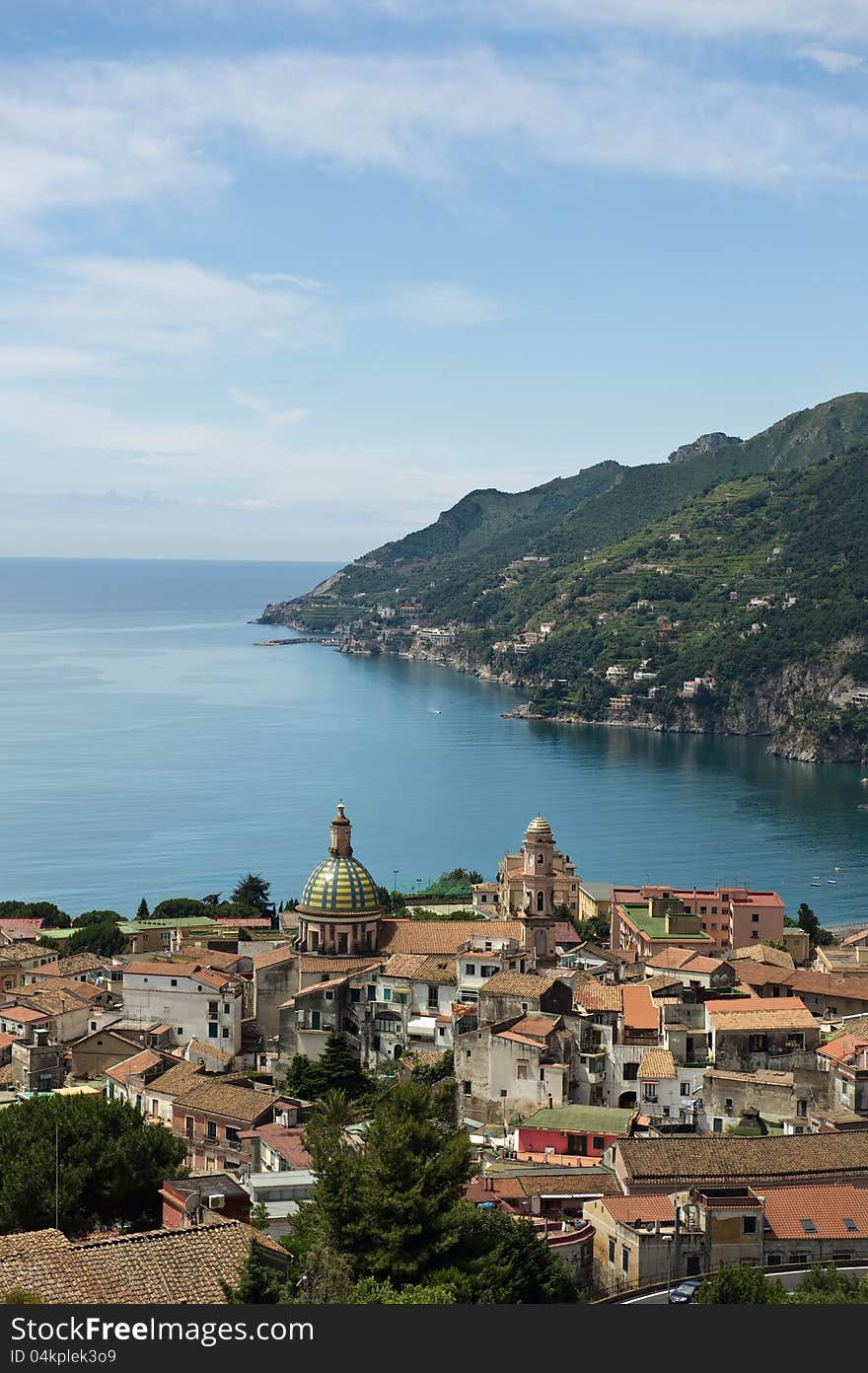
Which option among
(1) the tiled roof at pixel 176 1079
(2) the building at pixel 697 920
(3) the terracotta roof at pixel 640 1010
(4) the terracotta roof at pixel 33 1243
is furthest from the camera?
(2) the building at pixel 697 920

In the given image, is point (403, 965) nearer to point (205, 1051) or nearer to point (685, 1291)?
point (205, 1051)

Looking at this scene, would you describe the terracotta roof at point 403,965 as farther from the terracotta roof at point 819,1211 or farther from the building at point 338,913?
the terracotta roof at point 819,1211

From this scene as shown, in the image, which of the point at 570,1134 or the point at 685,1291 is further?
the point at 570,1134

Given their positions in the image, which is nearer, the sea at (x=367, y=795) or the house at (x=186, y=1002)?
the house at (x=186, y=1002)

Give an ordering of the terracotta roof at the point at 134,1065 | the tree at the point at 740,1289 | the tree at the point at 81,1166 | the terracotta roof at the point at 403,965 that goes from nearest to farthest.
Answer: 1. the tree at the point at 740,1289
2. the tree at the point at 81,1166
3. the terracotta roof at the point at 134,1065
4. the terracotta roof at the point at 403,965

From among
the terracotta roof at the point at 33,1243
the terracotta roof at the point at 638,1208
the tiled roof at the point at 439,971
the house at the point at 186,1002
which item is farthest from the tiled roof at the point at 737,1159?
the house at the point at 186,1002

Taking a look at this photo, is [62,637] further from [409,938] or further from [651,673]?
[409,938]

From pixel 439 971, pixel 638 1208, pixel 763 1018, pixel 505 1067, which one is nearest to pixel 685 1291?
pixel 638 1208
